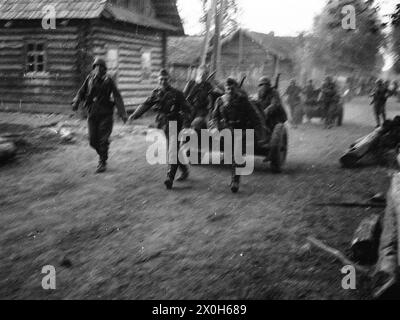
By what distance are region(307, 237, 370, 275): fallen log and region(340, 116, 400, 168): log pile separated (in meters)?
4.12

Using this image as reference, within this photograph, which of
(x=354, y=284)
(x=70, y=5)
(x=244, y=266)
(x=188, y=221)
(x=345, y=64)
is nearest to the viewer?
(x=354, y=284)

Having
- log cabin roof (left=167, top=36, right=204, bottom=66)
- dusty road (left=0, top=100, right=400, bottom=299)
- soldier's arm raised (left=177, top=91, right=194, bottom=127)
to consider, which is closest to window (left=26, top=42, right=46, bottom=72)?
dusty road (left=0, top=100, right=400, bottom=299)

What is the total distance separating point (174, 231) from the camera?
4625 mm

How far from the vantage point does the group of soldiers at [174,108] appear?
6.32 metres

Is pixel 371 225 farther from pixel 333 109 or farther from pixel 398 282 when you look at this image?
pixel 333 109

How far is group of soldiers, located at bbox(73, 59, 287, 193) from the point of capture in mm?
6320

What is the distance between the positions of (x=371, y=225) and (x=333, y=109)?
11695mm

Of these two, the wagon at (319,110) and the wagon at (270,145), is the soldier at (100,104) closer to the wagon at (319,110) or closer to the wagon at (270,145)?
the wagon at (270,145)

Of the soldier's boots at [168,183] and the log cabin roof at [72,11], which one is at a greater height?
the log cabin roof at [72,11]

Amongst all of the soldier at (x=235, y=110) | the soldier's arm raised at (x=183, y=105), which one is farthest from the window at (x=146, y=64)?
the soldier at (x=235, y=110)

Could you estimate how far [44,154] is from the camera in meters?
8.99

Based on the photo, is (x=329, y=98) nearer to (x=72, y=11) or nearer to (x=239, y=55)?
(x=72, y=11)

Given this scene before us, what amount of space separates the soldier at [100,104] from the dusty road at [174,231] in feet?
2.02
